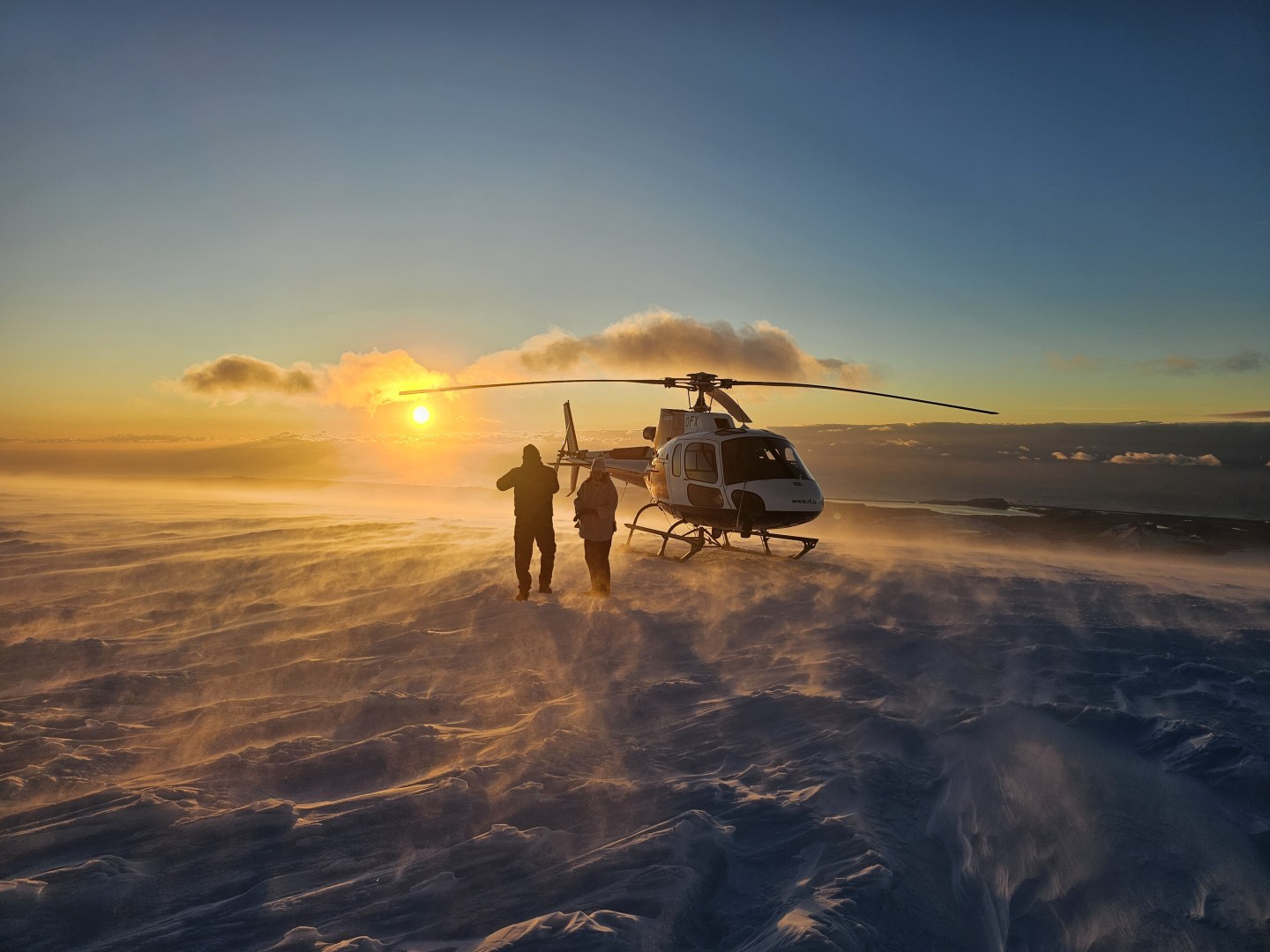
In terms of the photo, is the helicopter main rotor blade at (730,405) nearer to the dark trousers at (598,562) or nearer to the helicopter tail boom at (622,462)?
the helicopter tail boom at (622,462)

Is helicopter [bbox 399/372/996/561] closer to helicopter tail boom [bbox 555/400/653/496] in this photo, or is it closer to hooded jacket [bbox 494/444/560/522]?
helicopter tail boom [bbox 555/400/653/496]

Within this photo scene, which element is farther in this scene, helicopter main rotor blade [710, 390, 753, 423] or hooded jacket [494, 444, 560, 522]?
helicopter main rotor blade [710, 390, 753, 423]

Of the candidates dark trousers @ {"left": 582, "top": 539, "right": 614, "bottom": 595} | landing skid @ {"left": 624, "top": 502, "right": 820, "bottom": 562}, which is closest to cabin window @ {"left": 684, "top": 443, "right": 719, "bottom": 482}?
Answer: landing skid @ {"left": 624, "top": 502, "right": 820, "bottom": 562}

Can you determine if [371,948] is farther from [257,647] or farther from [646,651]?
[257,647]

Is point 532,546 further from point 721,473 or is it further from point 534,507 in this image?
point 721,473

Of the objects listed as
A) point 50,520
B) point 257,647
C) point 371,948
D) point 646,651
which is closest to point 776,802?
point 371,948

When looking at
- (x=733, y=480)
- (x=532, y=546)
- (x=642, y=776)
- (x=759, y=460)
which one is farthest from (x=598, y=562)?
(x=642, y=776)
